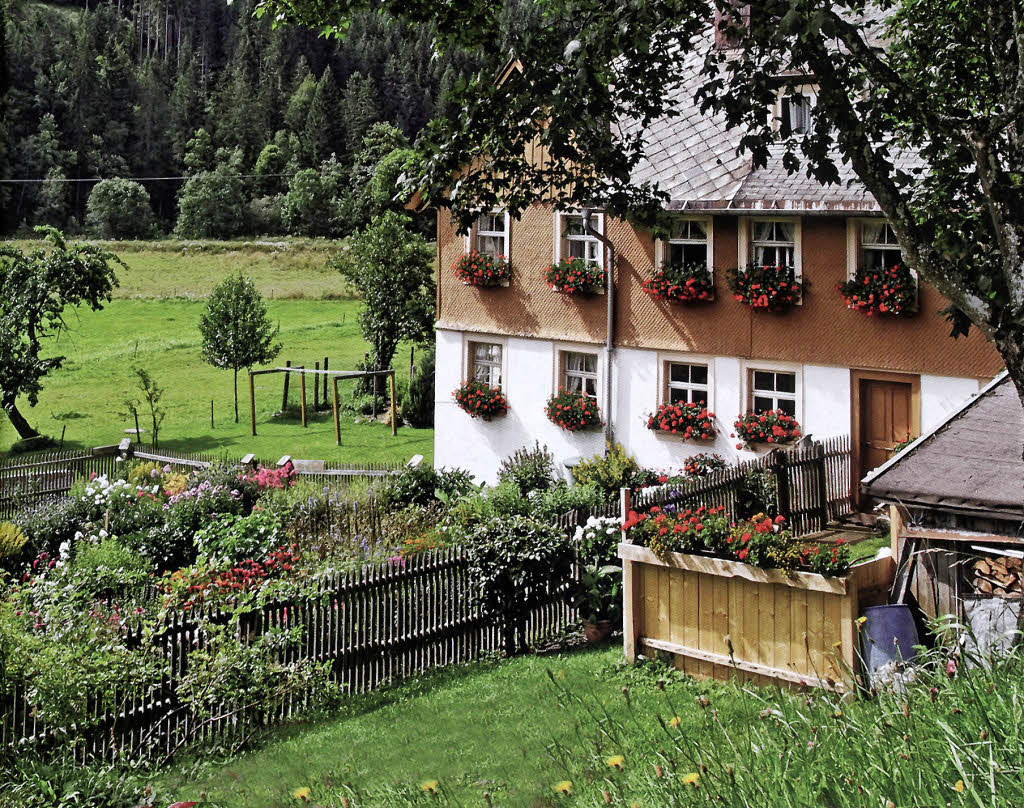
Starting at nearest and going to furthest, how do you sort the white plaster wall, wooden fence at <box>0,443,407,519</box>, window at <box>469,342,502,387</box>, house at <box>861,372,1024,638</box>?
house at <box>861,372,1024,638</box> < the white plaster wall < wooden fence at <box>0,443,407,519</box> < window at <box>469,342,502,387</box>

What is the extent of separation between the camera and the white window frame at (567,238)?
22.6 metres

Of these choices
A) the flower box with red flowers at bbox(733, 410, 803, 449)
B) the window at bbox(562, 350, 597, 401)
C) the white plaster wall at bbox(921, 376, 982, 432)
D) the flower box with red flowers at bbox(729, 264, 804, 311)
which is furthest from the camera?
the window at bbox(562, 350, 597, 401)

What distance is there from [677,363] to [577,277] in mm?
2651

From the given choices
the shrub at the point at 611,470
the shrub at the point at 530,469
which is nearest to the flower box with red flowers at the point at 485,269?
the shrub at the point at 530,469

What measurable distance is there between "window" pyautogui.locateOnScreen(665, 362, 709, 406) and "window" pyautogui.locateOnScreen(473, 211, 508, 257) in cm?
463

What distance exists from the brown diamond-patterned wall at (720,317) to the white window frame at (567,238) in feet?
0.52

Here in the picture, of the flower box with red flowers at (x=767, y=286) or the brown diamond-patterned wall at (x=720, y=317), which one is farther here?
the flower box with red flowers at (x=767, y=286)

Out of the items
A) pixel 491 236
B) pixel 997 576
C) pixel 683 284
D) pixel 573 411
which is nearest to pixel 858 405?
pixel 683 284

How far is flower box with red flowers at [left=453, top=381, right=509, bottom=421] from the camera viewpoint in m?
23.9

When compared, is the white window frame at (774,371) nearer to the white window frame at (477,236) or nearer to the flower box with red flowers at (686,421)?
the flower box with red flowers at (686,421)

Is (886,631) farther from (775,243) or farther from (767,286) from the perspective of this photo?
(775,243)

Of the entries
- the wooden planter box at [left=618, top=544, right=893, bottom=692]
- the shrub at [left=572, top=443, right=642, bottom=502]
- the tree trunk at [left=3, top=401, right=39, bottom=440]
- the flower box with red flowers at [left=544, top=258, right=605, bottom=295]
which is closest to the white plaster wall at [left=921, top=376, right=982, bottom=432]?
the shrub at [left=572, top=443, right=642, bottom=502]

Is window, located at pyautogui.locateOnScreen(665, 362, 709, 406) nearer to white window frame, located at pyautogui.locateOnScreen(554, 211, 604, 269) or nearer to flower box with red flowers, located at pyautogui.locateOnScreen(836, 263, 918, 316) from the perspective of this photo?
white window frame, located at pyautogui.locateOnScreen(554, 211, 604, 269)

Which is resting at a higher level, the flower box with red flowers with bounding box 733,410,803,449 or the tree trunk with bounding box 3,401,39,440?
the flower box with red flowers with bounding box 733,410,803,449
